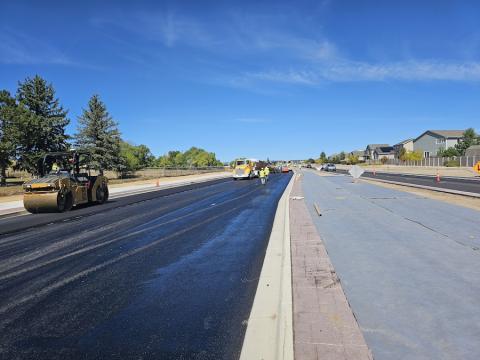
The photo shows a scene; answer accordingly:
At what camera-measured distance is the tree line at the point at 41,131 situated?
157 feet

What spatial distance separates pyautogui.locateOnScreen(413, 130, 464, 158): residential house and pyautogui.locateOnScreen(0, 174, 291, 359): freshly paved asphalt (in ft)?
347

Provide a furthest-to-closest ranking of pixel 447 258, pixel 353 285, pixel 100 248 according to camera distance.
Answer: pixel 100 248, pixel 447 258, pixel 353 285

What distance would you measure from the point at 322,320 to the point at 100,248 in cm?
619

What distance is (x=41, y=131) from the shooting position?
5038cm

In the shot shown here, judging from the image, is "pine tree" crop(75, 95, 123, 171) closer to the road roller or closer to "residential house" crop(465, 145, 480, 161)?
the road roller

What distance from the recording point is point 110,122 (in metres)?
63.1

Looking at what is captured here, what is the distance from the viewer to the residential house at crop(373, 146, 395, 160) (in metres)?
147

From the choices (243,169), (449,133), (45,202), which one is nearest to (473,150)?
(449,133)

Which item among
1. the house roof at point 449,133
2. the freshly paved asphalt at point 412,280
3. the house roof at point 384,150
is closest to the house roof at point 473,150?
the house roof at point 449,133

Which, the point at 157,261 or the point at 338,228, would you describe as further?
the point at 338,228

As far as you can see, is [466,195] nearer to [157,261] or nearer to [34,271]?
[157,261]

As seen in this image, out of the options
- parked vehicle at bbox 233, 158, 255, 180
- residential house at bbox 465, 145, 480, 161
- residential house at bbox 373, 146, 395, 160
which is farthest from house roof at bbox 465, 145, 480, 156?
parked vehicle at bbox 233, 158, 255, 180

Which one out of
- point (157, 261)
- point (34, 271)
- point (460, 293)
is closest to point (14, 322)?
point (34, 271)

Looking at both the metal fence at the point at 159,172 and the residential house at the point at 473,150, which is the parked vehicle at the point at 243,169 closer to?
the metal fence at the point at 159,172
